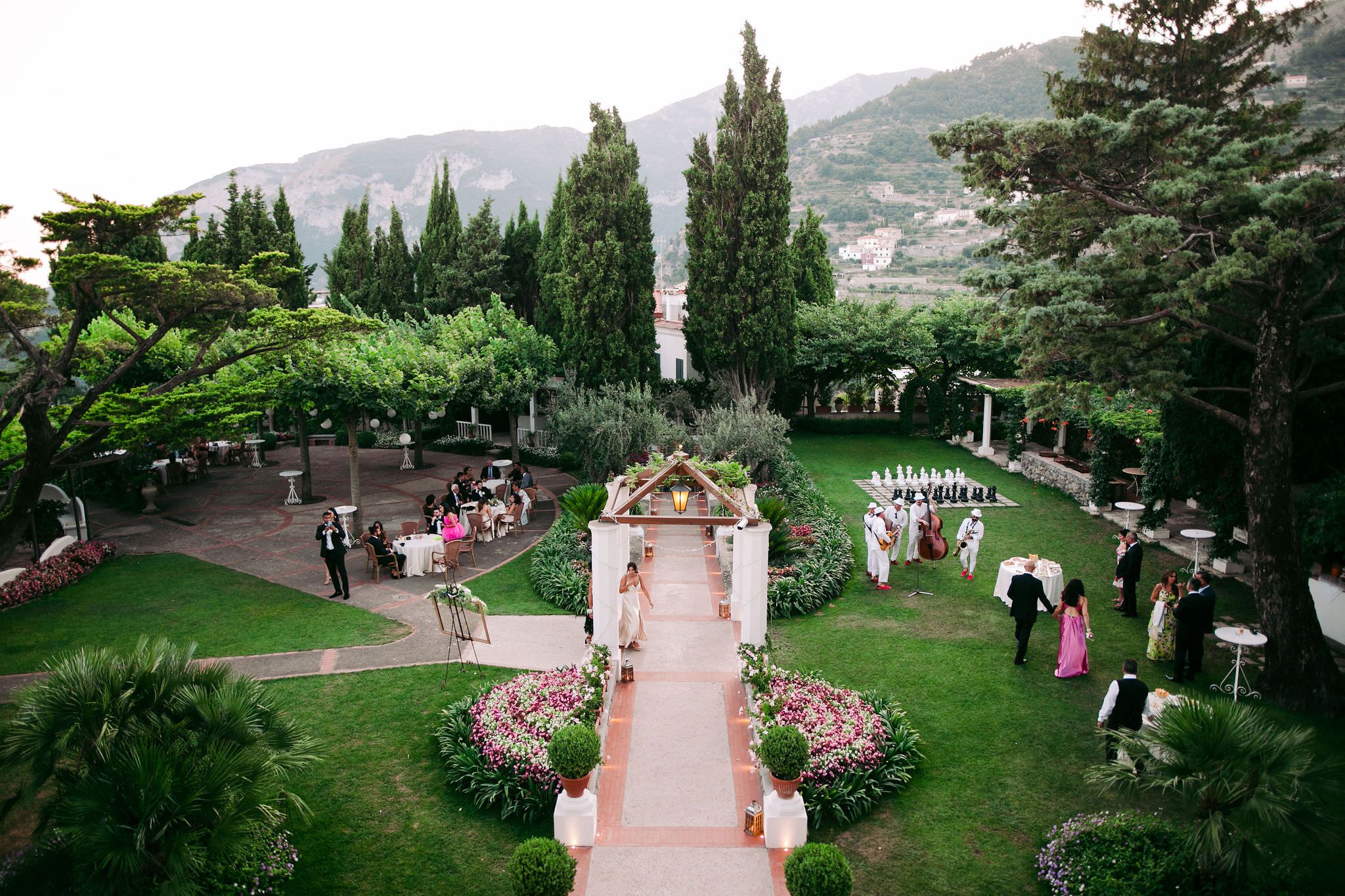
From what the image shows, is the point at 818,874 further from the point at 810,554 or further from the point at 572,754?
the point at 810,554

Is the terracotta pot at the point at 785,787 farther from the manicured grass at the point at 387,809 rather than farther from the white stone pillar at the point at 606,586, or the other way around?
the white stone pillar at the point at 606,586

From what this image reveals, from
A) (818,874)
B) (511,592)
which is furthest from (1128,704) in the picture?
(511,592)

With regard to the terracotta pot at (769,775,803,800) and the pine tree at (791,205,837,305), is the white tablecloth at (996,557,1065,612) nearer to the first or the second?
the terracotta pot at (769,775,803,800)

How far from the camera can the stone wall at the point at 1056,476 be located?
2320cm

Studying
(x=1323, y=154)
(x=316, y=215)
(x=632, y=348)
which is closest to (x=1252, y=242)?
(x=1323, y=154)

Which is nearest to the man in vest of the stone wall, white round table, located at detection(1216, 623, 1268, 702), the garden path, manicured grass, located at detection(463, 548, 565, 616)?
white round table, located at detection(1216, 623, 1268, 702)

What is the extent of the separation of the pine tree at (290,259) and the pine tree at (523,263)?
27.2ft

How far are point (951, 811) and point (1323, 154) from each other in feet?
37.7

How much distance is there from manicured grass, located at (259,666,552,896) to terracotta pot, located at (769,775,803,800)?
2592mm

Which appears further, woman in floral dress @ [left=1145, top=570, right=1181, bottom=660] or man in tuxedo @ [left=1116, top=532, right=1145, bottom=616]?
man in tuxedo @ [left=1116, top=532, right=1145, bottom=616]

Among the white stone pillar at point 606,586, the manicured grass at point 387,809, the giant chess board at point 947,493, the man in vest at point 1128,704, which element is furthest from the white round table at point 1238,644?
the giant chess board at point 947,493

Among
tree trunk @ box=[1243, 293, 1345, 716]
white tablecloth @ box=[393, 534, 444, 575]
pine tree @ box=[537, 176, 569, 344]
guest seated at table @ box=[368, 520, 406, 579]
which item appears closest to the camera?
tree trunk @ box=[1243, 293, 1345, 716]

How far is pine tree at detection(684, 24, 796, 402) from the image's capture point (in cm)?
2762

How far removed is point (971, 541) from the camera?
17.1 m
